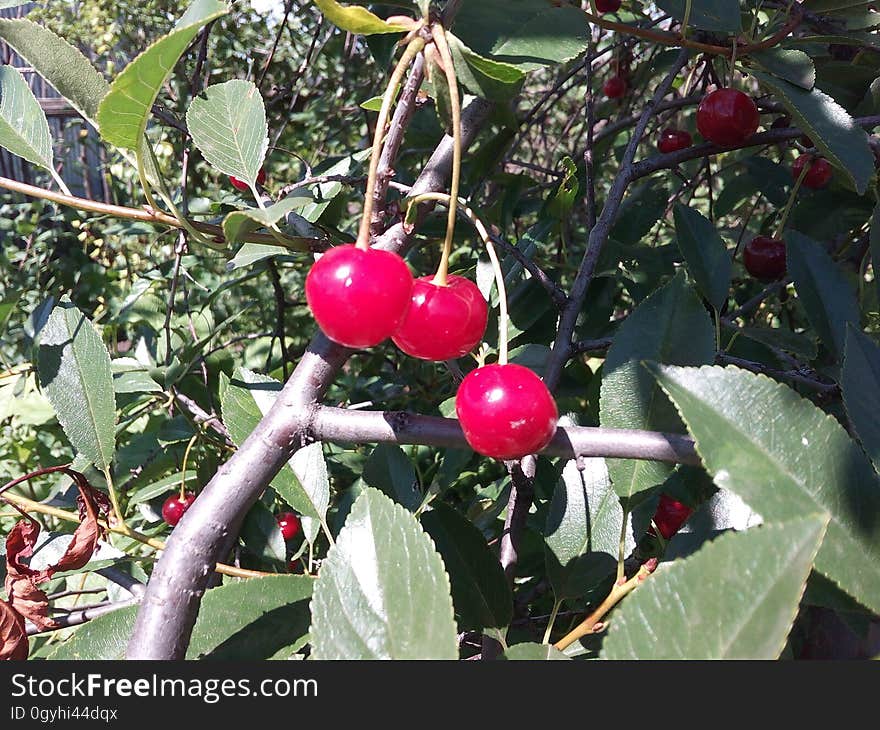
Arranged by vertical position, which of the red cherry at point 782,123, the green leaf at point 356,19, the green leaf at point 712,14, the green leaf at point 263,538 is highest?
the red cherry at point 782,123

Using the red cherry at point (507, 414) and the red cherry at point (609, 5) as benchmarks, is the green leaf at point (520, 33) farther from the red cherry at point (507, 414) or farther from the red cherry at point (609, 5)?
the red cherry at point (609, 5)

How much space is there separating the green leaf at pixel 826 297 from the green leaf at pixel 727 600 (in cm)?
53

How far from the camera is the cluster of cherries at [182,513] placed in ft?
3.61

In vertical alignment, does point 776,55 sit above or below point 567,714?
above

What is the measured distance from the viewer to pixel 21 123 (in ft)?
2.25

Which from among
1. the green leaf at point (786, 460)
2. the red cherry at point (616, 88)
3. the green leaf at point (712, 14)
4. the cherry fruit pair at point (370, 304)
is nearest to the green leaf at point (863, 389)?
the green leaf at point (786, 460)

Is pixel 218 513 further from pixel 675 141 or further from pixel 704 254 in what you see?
pixel 675 141

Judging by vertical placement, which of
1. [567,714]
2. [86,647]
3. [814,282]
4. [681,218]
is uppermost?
[681,218]

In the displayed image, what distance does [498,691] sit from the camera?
47cm

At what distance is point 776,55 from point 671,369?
0.53 m

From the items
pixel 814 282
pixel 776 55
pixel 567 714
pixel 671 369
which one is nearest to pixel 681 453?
pixel 671 369

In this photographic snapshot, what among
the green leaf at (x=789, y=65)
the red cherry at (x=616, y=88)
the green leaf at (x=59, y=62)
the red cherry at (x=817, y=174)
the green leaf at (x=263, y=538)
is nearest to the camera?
the green leaf at (x=59, y=62)

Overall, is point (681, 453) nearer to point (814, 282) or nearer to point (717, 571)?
point (717, 571)

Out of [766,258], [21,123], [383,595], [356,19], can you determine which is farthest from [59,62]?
[766,258]
